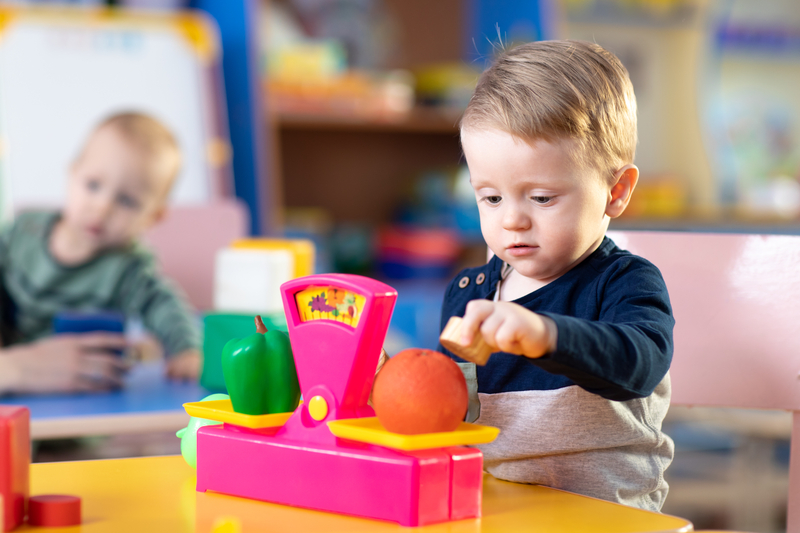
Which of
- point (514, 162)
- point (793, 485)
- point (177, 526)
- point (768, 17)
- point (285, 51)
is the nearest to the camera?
point (177, 526)

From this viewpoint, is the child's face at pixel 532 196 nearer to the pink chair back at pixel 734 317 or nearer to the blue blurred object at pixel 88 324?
the pink chair back at pixel 734 317

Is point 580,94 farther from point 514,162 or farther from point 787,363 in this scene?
point 787,363

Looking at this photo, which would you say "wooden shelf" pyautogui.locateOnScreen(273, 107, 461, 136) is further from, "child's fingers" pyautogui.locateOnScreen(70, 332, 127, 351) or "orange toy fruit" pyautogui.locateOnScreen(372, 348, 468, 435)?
"orange toy fruit" pyautogui.locateOnScreen(372, 348, 468, 435)

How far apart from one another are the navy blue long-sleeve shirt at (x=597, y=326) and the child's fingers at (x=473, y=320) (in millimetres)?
44

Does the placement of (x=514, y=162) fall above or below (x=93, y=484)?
above

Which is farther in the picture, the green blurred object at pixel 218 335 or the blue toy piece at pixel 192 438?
the green blurred object at pixel 218 335

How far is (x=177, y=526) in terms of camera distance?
522 mm

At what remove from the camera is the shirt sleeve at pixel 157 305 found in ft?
4.57

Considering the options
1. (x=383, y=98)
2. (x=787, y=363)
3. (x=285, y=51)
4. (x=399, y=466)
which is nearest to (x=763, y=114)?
(x=383, y=98)

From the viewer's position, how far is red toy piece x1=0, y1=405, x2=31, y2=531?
50 centimetres

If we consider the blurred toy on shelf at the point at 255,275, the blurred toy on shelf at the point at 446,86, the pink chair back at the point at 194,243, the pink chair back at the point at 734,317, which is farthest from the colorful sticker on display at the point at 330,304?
the blurred toy on shelf at the point at 446,86

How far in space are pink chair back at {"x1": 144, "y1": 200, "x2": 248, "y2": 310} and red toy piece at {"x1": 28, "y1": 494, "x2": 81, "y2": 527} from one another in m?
1.27

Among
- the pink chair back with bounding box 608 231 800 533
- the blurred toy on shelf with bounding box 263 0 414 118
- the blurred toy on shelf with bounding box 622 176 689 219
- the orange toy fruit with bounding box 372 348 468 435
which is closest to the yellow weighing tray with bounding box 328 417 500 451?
the orange toy fruit with bounding box 372 348 468 435

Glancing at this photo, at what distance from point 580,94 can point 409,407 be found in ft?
0.91
